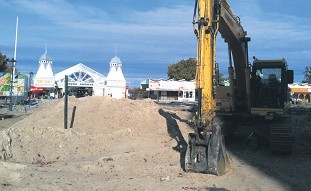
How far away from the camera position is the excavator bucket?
10.4 m

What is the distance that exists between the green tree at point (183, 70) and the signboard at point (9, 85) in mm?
52792

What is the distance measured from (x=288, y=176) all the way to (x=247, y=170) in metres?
1.12

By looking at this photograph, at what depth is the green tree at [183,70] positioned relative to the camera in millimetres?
91312

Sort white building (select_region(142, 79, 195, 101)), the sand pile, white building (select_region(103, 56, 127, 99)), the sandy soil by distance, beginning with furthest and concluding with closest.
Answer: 1. white building (select_region(142, 79, 195, 101))
2. white building (select_region(103, 56, 127, 99))
3. the sand pile
4. the sandy soil

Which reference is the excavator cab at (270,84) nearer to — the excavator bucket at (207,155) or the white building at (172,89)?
the excavator bucket at (207,155)

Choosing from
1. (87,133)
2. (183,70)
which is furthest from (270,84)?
(183,70)

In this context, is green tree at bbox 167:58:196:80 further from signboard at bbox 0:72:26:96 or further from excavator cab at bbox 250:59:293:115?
excavator cab at bbox 250:59:293:115

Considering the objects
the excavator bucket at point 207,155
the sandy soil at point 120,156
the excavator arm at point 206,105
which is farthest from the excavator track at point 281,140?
the excavator bucket at point 207,155

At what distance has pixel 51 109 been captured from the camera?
1941 cm

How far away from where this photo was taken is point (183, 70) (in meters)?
92.1

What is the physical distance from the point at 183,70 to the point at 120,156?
264 ft

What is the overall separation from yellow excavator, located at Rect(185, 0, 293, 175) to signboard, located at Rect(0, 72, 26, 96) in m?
29.3

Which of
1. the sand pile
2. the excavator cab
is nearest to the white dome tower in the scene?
the sand pile

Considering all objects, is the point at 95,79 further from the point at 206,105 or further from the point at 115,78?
the point at 206,105
